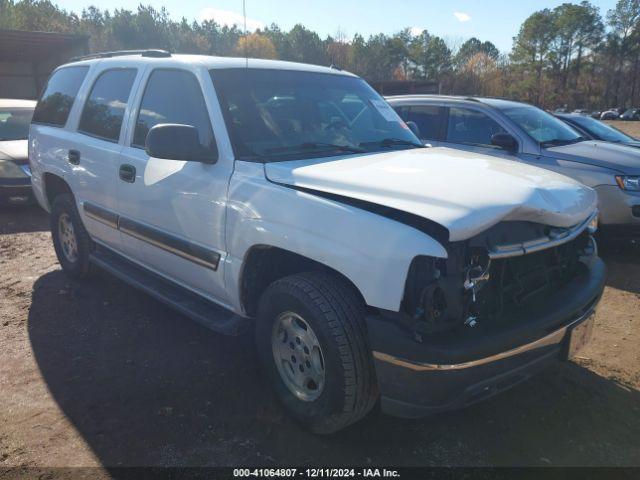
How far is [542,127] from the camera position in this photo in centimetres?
665

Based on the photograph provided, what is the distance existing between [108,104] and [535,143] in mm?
4689

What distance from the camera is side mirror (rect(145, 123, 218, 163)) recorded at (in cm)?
292

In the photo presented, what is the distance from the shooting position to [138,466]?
2.61 m

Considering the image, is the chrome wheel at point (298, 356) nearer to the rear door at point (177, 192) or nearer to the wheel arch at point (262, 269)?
the wheel arch at point (262, 269)

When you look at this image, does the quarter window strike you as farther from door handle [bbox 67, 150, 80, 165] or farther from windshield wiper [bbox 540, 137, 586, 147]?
door handle [bbox 67, 150, 80, 165]

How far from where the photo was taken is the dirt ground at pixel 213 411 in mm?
2691

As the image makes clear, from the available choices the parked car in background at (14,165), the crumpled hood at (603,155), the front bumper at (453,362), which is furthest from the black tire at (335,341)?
the parked car in background at (14,165)

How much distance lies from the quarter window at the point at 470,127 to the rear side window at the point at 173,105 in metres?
4.23

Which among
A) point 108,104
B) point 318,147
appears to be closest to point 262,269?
point 318,147

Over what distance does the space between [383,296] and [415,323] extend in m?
0.18

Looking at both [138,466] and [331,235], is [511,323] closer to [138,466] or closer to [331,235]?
[331,235]

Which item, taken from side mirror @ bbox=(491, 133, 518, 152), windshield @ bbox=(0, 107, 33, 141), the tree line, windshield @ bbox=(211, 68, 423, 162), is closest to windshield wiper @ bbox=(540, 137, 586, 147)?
side mirror @ bbox=(491, 133, 518, 152)

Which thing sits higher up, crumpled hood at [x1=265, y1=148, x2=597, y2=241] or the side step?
crumpled hood at [x1=265, y1=148, x2=597, y2=241]

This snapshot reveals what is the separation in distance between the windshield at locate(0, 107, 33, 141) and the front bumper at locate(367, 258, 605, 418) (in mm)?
8500
